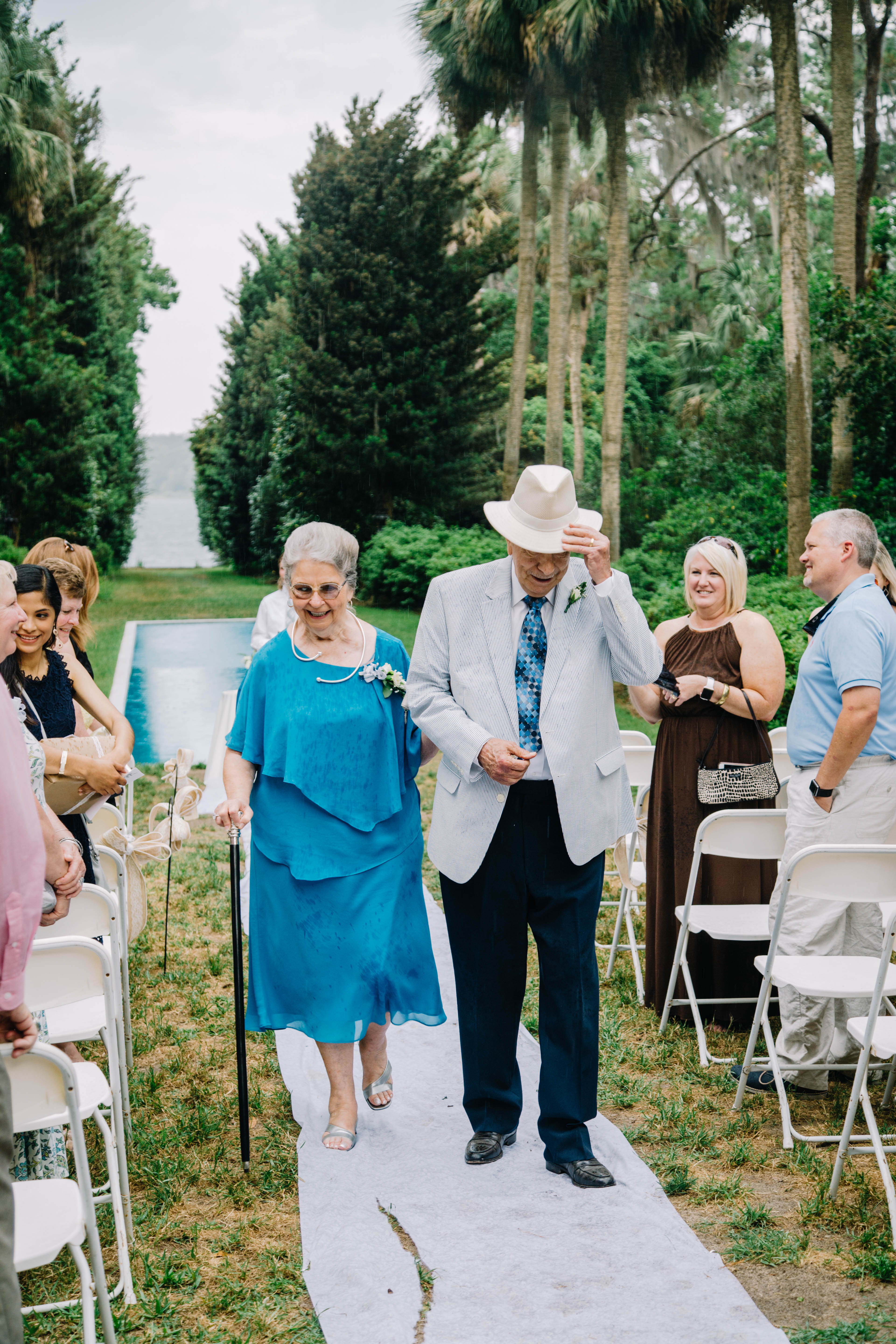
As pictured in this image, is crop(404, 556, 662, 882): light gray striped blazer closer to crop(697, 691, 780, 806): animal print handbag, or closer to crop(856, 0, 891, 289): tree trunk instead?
crop(697, 691, 780, 806): animal print handbag

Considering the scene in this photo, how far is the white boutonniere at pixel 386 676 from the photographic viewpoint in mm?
3855

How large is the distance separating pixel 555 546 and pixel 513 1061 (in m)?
1.67

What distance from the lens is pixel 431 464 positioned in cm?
2872

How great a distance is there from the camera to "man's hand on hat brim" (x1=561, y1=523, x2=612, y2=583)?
337 centimetres

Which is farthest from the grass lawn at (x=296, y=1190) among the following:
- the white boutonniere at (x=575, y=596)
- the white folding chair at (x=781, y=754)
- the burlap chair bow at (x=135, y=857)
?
the white boutonniere at (x=575, y=596)

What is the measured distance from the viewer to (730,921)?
175 inches

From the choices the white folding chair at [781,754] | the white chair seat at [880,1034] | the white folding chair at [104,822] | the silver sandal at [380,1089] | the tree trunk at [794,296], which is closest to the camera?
the white chair seat at [880,1034]

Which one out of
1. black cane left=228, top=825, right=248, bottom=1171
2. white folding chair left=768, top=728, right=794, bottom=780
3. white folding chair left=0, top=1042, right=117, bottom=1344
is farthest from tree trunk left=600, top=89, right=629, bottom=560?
white folding chair left=0, top=1042, right=117, bottom=1344

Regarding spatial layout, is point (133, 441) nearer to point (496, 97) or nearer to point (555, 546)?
point (496, 97)

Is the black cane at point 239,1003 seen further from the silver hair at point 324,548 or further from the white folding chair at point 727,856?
the white folding chair at point 727,856

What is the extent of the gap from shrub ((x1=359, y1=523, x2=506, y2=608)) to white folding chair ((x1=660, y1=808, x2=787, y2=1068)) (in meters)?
18.6

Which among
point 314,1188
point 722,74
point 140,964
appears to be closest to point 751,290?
point 722,74

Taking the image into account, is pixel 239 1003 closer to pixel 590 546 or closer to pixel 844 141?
pixel 590 546

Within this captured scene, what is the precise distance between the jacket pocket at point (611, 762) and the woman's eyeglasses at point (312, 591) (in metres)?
1.00
